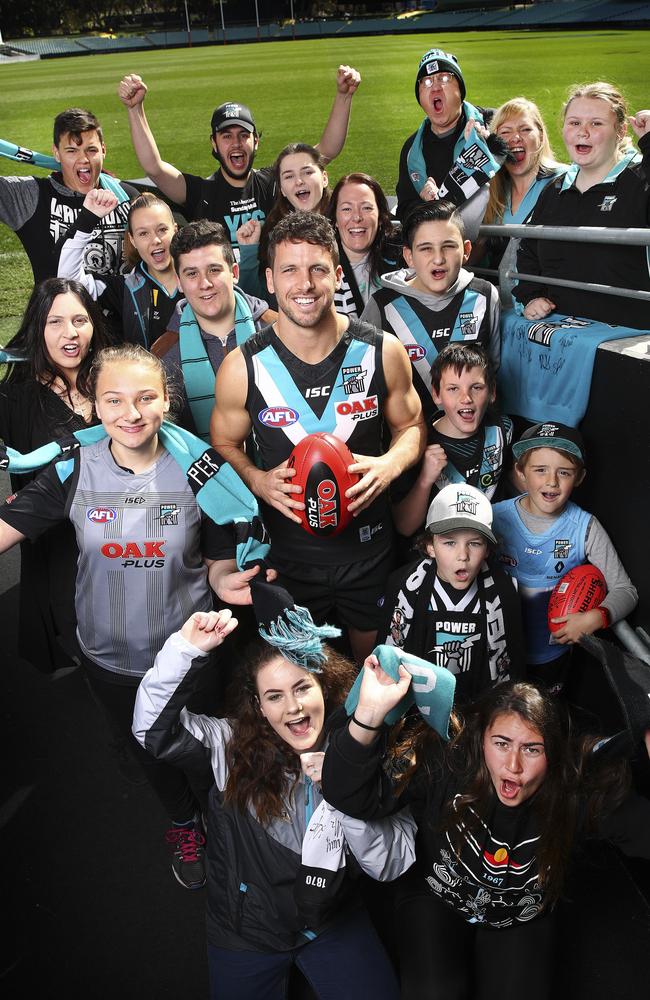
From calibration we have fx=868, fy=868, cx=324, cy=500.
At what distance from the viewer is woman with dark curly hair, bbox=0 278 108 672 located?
3527mm

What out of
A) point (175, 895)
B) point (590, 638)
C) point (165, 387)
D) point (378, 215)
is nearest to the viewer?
point (590, 638)

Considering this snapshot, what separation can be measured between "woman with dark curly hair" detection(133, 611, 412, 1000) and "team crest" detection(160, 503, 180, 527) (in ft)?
1.40

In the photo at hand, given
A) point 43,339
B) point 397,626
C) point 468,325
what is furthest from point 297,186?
point 397,626

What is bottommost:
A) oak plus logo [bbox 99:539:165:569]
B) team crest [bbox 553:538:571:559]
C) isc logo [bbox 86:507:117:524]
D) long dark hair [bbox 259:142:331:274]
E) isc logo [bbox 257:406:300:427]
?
team crest [bbox 553:538:571:559]

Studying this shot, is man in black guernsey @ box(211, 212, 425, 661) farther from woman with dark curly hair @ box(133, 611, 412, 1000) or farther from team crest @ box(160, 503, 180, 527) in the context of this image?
woman with dark curly hair @ box(133, 611, 412, 1000)

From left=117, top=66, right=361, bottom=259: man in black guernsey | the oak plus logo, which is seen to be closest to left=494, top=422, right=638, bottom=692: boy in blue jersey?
the oak plus logo

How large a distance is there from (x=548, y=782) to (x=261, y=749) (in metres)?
0.91

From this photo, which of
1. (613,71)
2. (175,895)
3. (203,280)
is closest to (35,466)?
(203,280)

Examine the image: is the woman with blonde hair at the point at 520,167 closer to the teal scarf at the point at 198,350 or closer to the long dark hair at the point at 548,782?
the teal scarf at the point at 198,350

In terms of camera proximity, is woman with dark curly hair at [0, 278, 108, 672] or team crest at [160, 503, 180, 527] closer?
team crest at [160, 503, 180, 527]

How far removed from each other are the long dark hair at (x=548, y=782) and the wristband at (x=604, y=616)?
734 mm

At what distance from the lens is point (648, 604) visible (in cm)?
352

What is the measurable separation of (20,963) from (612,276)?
3598mm

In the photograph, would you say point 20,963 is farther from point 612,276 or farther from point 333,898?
point 612,276
